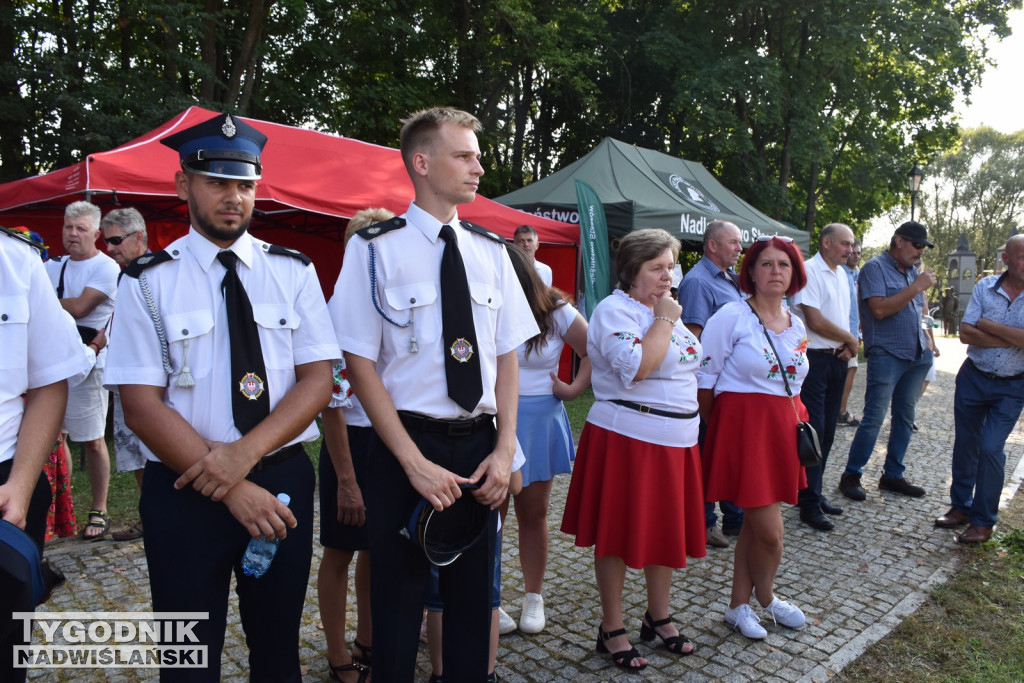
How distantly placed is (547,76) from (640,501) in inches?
713

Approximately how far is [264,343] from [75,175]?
534 centimetres

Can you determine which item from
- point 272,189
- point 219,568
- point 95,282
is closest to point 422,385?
point 219,568

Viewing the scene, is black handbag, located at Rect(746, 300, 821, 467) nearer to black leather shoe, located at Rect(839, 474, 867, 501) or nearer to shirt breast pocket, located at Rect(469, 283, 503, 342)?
shirt breast pocket, located at Rect(469, 283, 503, 342)

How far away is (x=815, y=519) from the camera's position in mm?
5184

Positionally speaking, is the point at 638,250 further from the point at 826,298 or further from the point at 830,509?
the point at 830,509

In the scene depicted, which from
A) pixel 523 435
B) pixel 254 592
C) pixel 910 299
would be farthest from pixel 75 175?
pixel 910 299

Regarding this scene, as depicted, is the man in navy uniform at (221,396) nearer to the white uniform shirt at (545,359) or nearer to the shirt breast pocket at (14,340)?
the shirt breast pocket at (14,340)

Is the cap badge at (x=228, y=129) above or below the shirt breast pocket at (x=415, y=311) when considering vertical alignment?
above

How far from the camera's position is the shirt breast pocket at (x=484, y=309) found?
2303 mm

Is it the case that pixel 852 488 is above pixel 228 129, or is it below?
below

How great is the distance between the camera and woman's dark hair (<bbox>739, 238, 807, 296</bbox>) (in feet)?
12.5

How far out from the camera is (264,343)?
2.08 meters

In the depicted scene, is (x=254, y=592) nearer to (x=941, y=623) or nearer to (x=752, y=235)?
(x=941, y=623)

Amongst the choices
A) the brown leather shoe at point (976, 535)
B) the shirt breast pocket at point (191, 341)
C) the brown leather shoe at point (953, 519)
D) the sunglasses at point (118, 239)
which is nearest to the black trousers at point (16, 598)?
the shirt breast pocket at point (191, 341)
